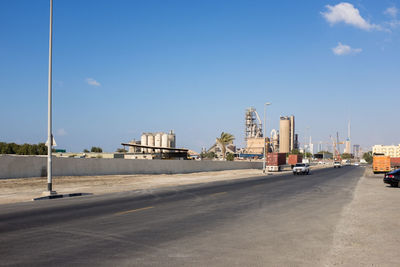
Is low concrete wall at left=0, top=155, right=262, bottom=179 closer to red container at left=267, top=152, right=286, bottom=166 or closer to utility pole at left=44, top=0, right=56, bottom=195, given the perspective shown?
utility pole at left=44, top=0, right=56, bottom=195

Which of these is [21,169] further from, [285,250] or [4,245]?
[285,250]

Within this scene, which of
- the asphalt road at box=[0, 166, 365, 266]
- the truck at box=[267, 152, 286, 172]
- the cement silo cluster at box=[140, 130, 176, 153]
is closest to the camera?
the asphalt road at box=[0, 166, 365, 266]

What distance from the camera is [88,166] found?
37.9 meters

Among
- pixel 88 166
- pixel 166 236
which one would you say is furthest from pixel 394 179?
pixel 88 166

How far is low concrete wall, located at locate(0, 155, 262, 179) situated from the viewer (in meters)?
30.1

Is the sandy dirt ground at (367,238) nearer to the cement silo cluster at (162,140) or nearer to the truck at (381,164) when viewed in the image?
the truck at (381,164)

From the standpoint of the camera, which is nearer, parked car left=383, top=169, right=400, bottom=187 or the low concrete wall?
parked car left=383, top=169, right=400, bottom=187

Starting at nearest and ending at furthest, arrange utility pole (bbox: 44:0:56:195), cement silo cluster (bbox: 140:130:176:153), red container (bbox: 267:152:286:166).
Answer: utility pole (bbox: 44:0:56:195) → red container (bbox: 267:152:286:166) → cement silo cluster (bbox: 140:130:176:153)


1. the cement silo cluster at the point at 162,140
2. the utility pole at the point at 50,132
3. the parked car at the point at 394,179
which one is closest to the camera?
the utility pole at the point at 50,132

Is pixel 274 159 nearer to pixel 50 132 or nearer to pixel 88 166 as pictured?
pixel 88 166

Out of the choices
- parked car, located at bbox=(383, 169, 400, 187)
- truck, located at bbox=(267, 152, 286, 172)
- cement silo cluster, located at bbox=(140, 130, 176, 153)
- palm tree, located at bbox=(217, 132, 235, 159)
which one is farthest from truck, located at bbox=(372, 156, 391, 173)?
cement silo cluster, located at bbox=(140, 130, 176, 153)

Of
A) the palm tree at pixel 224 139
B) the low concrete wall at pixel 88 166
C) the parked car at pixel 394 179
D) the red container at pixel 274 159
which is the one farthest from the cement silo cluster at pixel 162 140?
the parked car at pixel 394 179

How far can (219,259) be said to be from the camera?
741 centimetres

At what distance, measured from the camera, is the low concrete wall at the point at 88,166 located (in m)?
30.1
